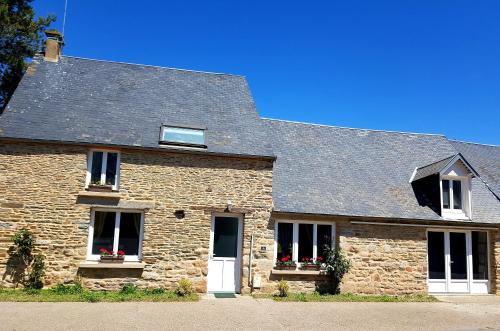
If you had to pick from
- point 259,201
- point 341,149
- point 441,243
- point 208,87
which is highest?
point 208,87

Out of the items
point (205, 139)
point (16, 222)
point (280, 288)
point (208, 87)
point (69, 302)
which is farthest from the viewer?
point (208, 87)

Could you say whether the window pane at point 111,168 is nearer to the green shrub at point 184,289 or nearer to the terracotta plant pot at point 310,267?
the green shrub at point 184,289

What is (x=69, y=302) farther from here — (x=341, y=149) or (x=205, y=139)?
(x=341, y=149)

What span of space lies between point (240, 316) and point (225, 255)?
10.1 ft

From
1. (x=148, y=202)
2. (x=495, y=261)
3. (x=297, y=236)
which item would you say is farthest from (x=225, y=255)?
(x=495, y=261)

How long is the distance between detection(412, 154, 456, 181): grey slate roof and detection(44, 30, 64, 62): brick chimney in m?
13.7

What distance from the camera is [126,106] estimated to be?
44.9 ft

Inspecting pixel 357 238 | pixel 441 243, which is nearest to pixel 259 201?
pixel 357 238

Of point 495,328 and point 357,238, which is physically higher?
point 357,238

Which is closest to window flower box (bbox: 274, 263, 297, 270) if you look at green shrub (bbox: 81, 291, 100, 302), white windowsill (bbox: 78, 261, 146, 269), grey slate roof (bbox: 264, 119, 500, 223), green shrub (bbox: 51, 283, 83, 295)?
grey slate roof (bbox: 264, 119, 500, 223)

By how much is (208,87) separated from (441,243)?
32.4 feet

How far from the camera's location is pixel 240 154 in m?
12.5

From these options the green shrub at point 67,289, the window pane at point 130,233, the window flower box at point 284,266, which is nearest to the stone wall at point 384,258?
the window flower box at point 284,266

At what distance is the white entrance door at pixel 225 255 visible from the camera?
12.3m
